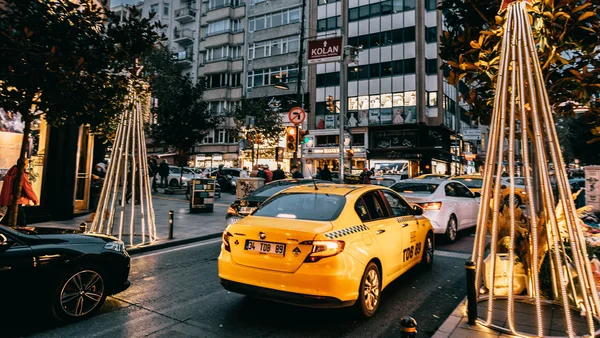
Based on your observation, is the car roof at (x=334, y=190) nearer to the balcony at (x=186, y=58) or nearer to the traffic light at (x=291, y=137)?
the traffic light at (x=291, y=137)

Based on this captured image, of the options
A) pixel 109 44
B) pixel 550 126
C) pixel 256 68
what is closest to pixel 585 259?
pixel 550 126

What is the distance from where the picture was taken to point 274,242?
13.8 ft

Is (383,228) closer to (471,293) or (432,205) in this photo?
(471,293)

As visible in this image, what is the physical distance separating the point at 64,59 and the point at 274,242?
5.12 meters

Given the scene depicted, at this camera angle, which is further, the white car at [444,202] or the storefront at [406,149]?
the storefront at [406,149]

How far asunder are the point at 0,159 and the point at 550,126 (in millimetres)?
13268

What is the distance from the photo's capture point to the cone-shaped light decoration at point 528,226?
158 inches

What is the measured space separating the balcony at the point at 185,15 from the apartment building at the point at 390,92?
67.3 ft

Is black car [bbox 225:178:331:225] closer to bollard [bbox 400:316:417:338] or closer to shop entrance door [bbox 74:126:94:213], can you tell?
bollard [bbox 400:316:417:338]

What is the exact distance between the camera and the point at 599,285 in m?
4.62

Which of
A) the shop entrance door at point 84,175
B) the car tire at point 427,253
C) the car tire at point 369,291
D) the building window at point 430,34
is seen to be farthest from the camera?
the building window at point 430,34

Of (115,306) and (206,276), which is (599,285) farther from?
(115,306)

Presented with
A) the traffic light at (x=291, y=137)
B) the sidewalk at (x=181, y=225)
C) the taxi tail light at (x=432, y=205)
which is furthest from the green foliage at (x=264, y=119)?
the taxi tail light at (x=432, y=205)

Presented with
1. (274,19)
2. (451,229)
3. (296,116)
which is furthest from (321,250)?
(274,19)
